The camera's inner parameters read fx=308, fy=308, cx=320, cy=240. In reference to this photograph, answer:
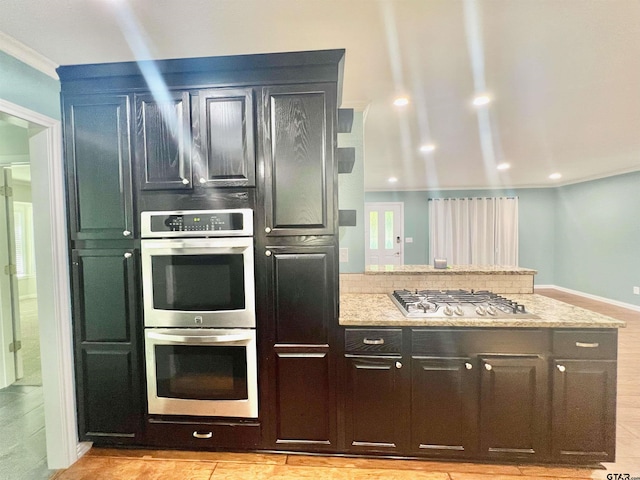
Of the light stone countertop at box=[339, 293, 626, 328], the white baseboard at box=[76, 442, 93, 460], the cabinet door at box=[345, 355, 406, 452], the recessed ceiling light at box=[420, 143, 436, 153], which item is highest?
the recessed ceiling light at box=[420, 143, 436, 153]

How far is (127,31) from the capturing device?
1.57 m

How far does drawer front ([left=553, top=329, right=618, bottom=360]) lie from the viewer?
5.65 feet

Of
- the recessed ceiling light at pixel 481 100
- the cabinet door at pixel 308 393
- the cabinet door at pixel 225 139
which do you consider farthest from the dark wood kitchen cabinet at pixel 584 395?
the cabinet door at pixel 225 139

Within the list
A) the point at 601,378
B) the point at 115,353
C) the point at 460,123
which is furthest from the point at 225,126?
the point at 601,378

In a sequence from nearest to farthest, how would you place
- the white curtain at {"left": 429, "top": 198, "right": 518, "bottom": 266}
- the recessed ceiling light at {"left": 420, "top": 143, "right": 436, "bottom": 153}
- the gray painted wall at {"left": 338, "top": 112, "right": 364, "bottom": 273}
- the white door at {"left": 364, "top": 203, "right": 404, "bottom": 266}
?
the gray painted wall at {"left": 338, "top": 112, "right": 364, "bottom": 273}
the recessed ceiling light at {"left": 420, "top": 143, "right": 436, "bottom": 153}
the white curtain at {"left": 429, "top": 198, "right": 518, "bottom": 266}
the white door at {"left": 364, "top": 203, "right": 404, "bottom": 266}

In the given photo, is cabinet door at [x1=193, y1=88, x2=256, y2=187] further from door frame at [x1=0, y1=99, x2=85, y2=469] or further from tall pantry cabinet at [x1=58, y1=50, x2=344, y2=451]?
door frame at [x1=0, y1=99, x2=85, y2=469]

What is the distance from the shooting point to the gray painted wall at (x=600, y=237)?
17.6 ft

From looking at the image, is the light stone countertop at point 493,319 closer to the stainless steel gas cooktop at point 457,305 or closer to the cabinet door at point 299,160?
the stainless steel gas cooktop at point 457,305

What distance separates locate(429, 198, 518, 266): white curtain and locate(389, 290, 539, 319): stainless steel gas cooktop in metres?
5.39

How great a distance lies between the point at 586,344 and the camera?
1734 mm

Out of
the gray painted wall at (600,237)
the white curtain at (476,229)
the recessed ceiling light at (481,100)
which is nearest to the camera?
the recessed ceiling light at (481,100)

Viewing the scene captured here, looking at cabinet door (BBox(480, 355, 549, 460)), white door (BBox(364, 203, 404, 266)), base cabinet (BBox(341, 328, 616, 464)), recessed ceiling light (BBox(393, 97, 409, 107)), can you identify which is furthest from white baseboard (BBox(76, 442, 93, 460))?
white door (BBox(364, 203, 404, 266))

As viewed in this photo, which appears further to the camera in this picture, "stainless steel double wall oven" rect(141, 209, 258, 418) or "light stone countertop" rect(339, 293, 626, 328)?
"stainless steel double wall oven" rect(141, 209, 258, 418)

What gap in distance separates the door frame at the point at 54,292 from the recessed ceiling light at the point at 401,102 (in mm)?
2308
